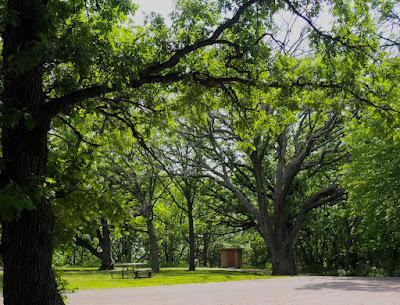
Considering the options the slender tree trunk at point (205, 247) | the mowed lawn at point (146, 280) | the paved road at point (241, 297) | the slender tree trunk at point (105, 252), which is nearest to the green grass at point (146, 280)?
the mowed lawn at point (146, 280)

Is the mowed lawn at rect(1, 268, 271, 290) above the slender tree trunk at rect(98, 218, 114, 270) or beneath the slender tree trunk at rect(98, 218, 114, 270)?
beneath

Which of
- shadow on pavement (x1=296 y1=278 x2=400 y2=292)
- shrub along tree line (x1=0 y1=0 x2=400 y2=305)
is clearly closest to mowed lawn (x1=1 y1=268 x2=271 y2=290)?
shadow on pavement (x1=296 y1=278 x2=400 y2=292)

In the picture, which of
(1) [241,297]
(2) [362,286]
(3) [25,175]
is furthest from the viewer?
(2) [362,286]

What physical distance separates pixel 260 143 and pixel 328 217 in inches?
340

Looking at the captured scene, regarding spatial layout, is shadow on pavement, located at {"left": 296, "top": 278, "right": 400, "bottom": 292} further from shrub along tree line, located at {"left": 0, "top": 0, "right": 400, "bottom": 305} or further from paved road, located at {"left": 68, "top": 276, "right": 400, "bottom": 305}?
Answer: shrub along tree line, located at {"left": 0, "top": 0, "right": 400, "bottom": 305}

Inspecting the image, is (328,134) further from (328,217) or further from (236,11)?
(236,11)

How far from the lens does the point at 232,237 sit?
6203cm

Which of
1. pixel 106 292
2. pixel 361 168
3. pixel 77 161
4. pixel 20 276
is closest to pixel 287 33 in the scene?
pixel 77 161

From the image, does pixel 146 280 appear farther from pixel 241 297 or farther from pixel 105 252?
pixel 105 252

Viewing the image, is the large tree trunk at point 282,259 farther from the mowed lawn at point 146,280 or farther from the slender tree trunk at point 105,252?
the slender tree trunk at point 105,252

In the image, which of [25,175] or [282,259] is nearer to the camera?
[25,175]

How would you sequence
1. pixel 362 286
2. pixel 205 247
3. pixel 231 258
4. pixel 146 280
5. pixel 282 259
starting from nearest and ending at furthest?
1. pixel 362 286
2. pixel 146 280
3. pixel 282 259
4. pixel 231 258
5. pixel 205 247

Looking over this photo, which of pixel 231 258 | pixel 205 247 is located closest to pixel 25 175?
pixel 231 258

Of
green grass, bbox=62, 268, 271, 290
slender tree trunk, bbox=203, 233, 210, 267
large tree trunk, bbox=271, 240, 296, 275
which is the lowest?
green grass, bbox=62, 268, 271, 290
